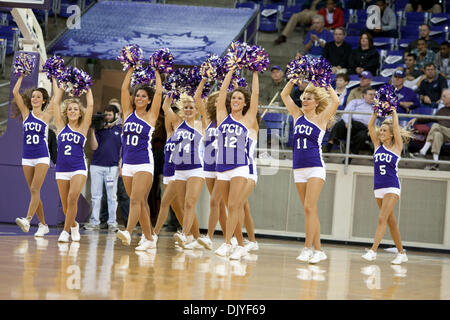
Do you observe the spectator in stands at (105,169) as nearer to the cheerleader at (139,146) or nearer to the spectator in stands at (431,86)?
the cheerleader at (139,146)

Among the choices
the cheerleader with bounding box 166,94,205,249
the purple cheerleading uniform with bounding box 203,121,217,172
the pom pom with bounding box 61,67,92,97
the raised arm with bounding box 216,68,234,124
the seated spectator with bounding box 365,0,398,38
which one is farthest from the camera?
the seated spectator with bounding box 365,0,398,38

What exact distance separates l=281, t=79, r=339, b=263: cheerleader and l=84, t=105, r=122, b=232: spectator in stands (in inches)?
173

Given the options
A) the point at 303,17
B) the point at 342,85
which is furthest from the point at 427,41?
the point at 303,17

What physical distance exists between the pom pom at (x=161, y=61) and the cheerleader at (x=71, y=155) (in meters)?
1.00

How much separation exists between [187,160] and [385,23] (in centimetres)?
797

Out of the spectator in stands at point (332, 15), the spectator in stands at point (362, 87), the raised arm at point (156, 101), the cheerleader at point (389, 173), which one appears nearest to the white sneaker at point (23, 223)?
the raised arm at point (156, 101)

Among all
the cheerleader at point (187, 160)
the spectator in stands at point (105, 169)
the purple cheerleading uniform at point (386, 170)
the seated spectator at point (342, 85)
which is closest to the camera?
the cheerleader at point (187, 160)

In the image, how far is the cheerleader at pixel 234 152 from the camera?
7055 mm

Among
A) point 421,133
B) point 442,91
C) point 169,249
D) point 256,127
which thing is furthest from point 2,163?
point 442,91

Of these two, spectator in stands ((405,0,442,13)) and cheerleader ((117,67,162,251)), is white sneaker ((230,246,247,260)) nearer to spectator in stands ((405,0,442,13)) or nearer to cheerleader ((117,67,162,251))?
cheerleader ((117,67,162,251))

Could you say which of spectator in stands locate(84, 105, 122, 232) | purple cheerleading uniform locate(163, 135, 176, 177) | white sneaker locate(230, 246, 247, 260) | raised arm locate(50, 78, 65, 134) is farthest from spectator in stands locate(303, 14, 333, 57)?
white sneaker locate(230, 246, 247, 260)

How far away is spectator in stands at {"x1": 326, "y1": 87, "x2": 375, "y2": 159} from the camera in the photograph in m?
11.6
